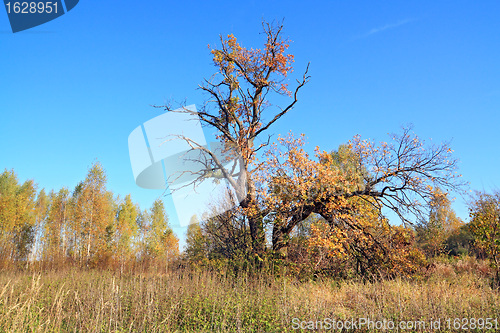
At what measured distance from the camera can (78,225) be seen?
2580cm

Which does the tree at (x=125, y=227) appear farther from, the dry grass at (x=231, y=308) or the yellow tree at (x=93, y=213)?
the dry grass at (x=231, y=308)

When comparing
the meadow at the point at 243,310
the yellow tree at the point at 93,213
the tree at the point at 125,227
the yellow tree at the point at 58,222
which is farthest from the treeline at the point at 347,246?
the yellow tree at the point at 58,222

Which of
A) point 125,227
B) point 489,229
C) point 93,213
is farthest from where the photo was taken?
point 125,227

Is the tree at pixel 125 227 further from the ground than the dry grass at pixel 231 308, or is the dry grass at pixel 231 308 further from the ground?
the tree at pixel 125 227

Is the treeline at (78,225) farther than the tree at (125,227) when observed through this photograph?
No

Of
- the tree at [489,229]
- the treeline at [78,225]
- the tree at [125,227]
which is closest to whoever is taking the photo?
the tree at [489,229]

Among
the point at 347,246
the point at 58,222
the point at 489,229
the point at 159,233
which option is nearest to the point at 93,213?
the point at 58,222

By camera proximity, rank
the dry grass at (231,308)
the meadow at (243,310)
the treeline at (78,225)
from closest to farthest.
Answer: the meadow at (243,310) → the dry grass at (231,308) → the treeline at (78,225)

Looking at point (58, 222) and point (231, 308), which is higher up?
point (58, 222)

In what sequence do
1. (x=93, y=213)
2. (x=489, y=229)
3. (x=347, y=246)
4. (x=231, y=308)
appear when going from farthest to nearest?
1. (x=93, y=213)
2. (x=347, y=246)
3. (x=489, y=229)
4. (x=231, y=308)

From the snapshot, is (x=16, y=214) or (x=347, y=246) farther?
(x=16, y=214)

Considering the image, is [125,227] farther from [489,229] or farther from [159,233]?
[489,229]

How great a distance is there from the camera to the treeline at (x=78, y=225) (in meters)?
24.6

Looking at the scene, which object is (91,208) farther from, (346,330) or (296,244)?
(346,330)
